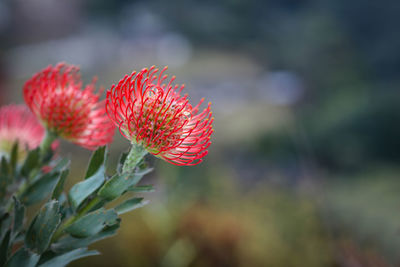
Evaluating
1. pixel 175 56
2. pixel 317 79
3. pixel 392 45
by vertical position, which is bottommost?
pixel 175 56

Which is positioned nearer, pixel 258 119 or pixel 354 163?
pixel 354 163

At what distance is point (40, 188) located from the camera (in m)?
0.30

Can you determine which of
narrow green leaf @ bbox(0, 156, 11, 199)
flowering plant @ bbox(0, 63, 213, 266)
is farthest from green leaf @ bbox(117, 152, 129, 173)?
narrow green leaf @ bbox(0, 156, 11, 199)

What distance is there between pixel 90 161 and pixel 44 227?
50mm

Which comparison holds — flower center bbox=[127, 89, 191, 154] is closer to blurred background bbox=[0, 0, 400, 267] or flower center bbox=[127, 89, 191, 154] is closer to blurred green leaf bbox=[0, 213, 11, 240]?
blurred green leaf bbox=[0, 213, 11, 240]

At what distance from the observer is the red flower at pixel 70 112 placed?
322mm

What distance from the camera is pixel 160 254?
0.88 metres

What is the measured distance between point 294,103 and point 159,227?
1.82 meters

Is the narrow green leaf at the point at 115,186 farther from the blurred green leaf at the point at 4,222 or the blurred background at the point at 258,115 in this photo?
the blurred background at the point at 258,115

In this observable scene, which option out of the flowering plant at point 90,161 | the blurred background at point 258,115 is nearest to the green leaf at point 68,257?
the flowering plant at point 90,161

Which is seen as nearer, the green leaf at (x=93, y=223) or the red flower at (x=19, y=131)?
the green leaf at (x=93, y=223)

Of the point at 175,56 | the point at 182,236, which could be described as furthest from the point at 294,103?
the point at 182,236

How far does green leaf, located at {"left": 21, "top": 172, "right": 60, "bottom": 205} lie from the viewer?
0.99 ft

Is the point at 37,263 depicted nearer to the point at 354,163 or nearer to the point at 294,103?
the point at 354,163
